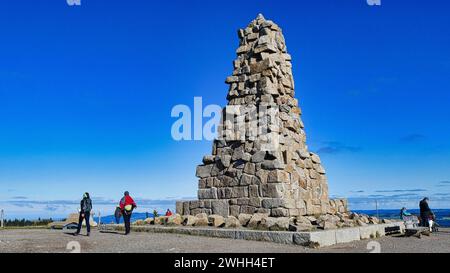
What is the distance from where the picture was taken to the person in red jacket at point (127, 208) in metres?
13.3

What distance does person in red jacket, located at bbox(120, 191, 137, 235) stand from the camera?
1331 centimetres

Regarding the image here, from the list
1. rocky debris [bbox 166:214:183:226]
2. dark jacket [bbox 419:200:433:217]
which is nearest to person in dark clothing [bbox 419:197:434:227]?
dark jacket [bbox 419:200:433:217]

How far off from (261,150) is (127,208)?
16.0 ft

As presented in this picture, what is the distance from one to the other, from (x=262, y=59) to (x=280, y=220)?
21.4 feet

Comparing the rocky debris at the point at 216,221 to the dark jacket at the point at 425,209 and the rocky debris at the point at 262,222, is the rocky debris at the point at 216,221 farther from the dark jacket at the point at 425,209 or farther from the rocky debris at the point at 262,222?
the dark jacket at the point at 425,209

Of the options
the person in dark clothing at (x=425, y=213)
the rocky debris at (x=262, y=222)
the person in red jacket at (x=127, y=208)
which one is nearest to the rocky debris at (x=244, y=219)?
the rocky debris at (x=262, y=222)

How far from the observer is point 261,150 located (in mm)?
14617

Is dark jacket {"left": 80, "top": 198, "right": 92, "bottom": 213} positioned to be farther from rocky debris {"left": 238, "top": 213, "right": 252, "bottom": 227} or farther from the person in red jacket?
rocky debris {"left": 238, "top": 213, "right": 252, "bottom": 227}

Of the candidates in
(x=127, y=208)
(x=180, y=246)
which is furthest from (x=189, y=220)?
(x=180, y=246)

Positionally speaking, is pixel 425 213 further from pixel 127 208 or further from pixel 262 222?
pixel 127 208

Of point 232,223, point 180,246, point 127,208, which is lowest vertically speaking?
point 180,246

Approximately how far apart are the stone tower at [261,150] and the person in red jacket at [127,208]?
9.29 ft

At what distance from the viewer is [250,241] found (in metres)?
11.2
